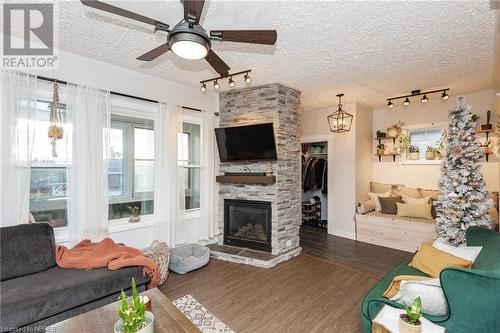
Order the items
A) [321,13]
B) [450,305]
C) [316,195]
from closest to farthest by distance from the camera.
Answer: [450,305], [321,13], [316,195]

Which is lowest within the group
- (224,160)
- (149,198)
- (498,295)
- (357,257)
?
(357,257)

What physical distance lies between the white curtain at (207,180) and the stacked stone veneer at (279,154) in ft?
0.59

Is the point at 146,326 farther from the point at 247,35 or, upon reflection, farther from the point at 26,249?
the point at 247,35

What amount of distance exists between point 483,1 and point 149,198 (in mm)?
4091

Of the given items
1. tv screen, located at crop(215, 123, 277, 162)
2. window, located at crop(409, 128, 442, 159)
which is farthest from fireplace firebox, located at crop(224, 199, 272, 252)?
window, located at crop(409, 128, 442, 159)

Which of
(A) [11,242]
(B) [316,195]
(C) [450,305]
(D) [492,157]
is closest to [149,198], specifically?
(A) [11,242]

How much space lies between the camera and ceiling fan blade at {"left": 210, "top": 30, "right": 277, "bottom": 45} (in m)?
1.68

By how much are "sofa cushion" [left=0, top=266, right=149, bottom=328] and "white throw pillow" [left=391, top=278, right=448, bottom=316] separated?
2345mm

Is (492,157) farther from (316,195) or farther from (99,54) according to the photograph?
(99,54)

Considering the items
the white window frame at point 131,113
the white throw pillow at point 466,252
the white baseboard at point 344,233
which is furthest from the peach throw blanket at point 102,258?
the white baseboard at point 344,233

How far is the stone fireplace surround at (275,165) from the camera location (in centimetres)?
371

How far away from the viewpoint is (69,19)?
2.17 meters

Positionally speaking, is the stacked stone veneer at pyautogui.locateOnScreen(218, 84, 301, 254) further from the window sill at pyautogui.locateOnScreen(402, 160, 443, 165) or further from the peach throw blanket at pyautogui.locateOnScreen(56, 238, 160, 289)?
the window sill at pyautogui.locateOnScreen(402, 160, 443, 165)

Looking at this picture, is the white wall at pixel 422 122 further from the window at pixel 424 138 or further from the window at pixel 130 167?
the window at pixel 130 167
